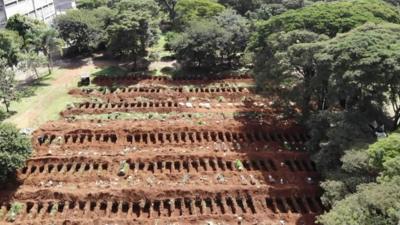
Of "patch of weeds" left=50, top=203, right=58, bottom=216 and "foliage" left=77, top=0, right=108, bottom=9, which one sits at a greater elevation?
"foliage" left=77, top=0, right=108, bottom=9

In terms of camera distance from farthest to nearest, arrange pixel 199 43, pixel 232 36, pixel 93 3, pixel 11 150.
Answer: pixel 93 3 < pixel 232 36 < pixel 199 43 < pixel 11 150

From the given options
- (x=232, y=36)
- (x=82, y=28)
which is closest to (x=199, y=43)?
(x=232, y=36)

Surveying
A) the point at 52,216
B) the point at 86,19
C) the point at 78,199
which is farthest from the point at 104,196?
the point at 86,19

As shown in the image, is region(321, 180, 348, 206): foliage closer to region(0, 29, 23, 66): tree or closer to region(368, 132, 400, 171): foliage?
region(368, 132, 400, 171): foliage

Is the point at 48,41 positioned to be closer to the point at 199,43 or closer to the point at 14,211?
the point at 199,43

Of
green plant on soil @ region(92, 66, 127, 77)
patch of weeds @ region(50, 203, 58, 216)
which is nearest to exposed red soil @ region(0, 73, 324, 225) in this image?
patch of weeds @ region(50, 203, 58, 216)

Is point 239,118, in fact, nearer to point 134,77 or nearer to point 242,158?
point 242,158
